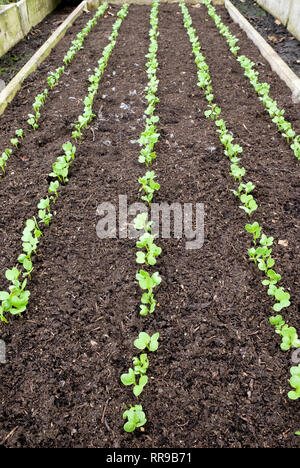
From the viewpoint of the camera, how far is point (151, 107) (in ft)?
13.0

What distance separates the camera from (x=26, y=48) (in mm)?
6703

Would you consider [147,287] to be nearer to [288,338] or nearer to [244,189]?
[288,338]

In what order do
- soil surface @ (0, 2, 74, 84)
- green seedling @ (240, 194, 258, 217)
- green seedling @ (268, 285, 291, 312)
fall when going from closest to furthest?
green seedling @ (268, 285, 291, 312)
green seedling @ (240, 194, 258, 217)
soil surface @ (0, 2, 74, 84)

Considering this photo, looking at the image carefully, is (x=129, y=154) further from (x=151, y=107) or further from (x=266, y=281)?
(x=266, y=281)

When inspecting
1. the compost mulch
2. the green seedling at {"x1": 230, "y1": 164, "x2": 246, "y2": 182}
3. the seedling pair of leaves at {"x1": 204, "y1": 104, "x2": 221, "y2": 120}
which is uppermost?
the seedling pair of leaves at {"x1": 204, "y1": 104, "x2": 221, "y2": 120}

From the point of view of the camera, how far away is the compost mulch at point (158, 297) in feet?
5.88

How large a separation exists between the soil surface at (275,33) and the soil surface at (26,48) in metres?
4.60

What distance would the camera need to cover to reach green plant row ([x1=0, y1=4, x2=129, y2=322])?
2152mm

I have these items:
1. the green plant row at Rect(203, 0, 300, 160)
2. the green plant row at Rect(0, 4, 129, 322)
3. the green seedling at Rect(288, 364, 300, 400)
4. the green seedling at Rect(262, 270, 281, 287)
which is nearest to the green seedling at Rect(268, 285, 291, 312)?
the green seedling at Rect(262, 270, 281, 287)

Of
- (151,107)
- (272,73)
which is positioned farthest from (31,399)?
(272,73)

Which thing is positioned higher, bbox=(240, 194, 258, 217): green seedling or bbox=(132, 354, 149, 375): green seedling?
bbox=(240, 194, 258, 217): green seedling

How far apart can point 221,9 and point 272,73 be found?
406 cm

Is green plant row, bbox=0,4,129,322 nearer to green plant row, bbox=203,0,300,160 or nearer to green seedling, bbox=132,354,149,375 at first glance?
green seedling, bbox=132,354,149,375

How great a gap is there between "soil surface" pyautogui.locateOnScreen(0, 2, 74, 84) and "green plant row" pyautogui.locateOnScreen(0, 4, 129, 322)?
1.72m
